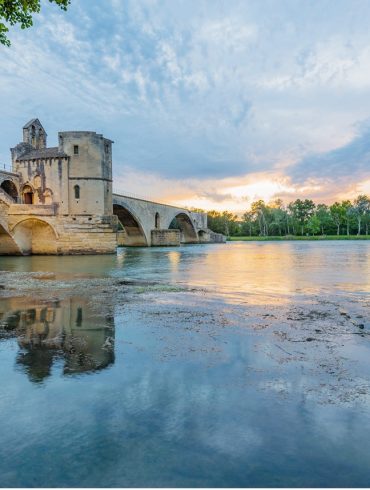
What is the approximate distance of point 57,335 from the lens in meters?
6.62

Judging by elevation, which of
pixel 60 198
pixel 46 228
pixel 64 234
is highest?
pixel 60 198

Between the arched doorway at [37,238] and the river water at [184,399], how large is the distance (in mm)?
24942

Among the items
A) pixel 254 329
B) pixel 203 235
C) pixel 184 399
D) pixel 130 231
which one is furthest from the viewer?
pixel 203 235

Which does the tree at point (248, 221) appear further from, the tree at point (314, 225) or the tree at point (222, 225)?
the tree at point (314, 225)

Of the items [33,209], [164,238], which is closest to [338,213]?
[164,238]

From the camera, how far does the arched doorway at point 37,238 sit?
31875 millimetres


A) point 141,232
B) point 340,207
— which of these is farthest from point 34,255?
point 340,207

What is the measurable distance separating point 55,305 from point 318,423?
7348 millimetres

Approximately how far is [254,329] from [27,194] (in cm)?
3469

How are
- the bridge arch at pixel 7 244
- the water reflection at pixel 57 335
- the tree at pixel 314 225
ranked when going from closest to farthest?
the water reflection at pixel 57 335, the bridge arch at pixel 7 244, the tree at pixel 314 225

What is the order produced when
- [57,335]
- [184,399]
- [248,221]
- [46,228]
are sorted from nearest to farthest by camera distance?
[184,399] < [57,335] < [46,228] < [248,221]

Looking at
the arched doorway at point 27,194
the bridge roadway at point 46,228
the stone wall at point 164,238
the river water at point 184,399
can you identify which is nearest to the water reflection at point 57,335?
the river water at point 184,399

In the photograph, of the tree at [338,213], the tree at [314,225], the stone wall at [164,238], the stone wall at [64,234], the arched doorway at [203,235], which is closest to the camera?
the stone wall at [64,234]

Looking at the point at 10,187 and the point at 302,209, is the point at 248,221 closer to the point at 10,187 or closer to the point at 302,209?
the point at 302,209
